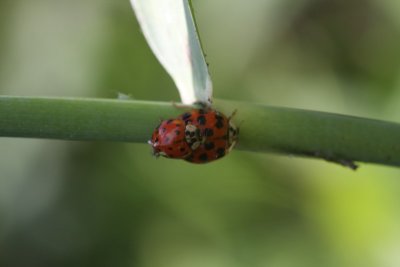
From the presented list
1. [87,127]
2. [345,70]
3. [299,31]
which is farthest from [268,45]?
[87,127]

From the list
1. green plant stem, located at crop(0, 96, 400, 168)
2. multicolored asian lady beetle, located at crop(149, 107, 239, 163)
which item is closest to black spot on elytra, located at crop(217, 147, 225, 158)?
multicolored asian lady beetle, located at crop(149, 107, 239, 163)

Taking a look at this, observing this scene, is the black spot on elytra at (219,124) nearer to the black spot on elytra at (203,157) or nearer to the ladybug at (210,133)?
the ladybug at (210,133)

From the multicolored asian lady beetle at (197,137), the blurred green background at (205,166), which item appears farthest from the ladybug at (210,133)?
the blurred green background at (205,166)

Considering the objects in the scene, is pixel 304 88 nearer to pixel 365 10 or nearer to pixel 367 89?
pixel 367 89

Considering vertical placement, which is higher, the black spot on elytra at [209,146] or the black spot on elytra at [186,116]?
the black spot on elytra at [209,146]

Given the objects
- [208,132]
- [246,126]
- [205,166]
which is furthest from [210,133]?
[205,166]

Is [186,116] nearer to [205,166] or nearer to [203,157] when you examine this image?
[203,157]

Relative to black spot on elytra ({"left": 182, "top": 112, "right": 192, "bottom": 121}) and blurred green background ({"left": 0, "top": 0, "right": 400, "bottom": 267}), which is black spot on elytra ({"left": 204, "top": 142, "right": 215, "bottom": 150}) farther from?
blurred green background ({"left": 0, "top": 0, "right": 400, "bottom": 267})
